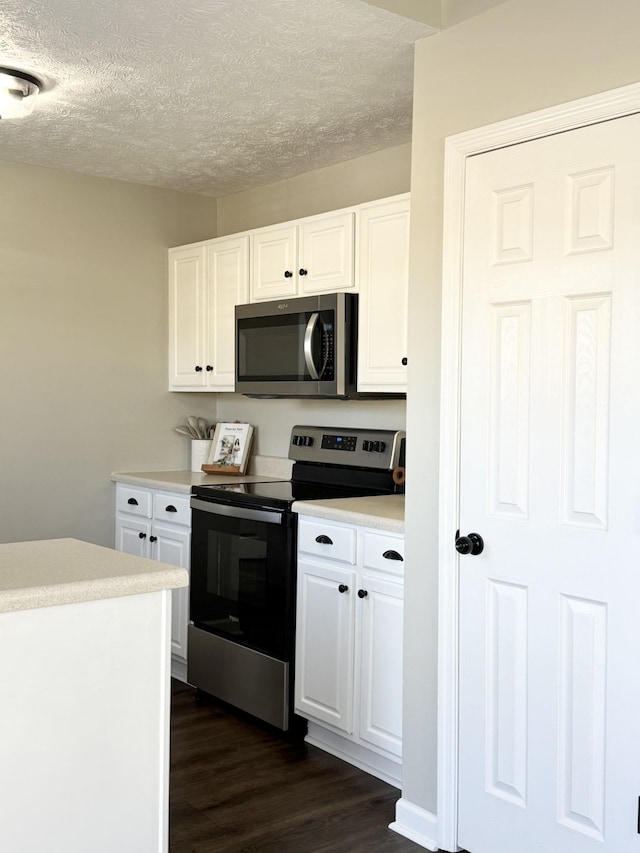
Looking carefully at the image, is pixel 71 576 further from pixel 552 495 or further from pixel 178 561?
pixel 178 561

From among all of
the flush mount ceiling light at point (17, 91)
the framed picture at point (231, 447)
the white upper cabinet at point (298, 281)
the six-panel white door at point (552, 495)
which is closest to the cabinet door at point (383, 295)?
the white upper cabinet at point (298, 281)

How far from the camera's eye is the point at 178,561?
4.17m

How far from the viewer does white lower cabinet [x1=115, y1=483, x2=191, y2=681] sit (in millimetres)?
4125

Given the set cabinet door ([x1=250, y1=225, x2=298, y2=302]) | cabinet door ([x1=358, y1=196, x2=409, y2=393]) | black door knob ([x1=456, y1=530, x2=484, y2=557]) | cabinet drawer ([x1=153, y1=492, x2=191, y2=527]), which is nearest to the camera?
black door knob ([x1=456, y1=530, x2=484, y2=557])

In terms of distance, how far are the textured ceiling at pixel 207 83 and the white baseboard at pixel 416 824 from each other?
236 cm

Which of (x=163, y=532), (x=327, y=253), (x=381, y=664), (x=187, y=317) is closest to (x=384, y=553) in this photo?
(x=381, y=664)

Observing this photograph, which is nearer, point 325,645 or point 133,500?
point 325,645

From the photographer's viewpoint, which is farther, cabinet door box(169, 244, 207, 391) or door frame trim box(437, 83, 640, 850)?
cabinet door box(169, 244, 207, 391)

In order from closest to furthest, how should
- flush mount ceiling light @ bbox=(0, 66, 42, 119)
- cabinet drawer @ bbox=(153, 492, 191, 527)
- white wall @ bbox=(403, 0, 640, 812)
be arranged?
white wall @ bbox=(403, 0, 640, 812)
flush mount ceiling light @ bbox=(0, 66, 42, 119)
cabinet drawer @ bbox=(153, 492, 191, 527)

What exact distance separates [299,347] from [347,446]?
48 cm

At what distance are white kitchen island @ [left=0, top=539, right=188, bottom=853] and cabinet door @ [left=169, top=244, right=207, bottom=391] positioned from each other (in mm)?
2754

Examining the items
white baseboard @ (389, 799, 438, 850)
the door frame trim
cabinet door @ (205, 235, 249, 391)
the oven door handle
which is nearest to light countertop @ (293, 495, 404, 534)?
the oven door handle

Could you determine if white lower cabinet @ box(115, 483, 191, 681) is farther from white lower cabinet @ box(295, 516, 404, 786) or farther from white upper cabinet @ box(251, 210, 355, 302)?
white upper cabinet @ box(251, 210, 355, 302)

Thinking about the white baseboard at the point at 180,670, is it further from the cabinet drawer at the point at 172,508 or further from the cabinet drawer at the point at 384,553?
the cabinet drawer at the point at 384,553
